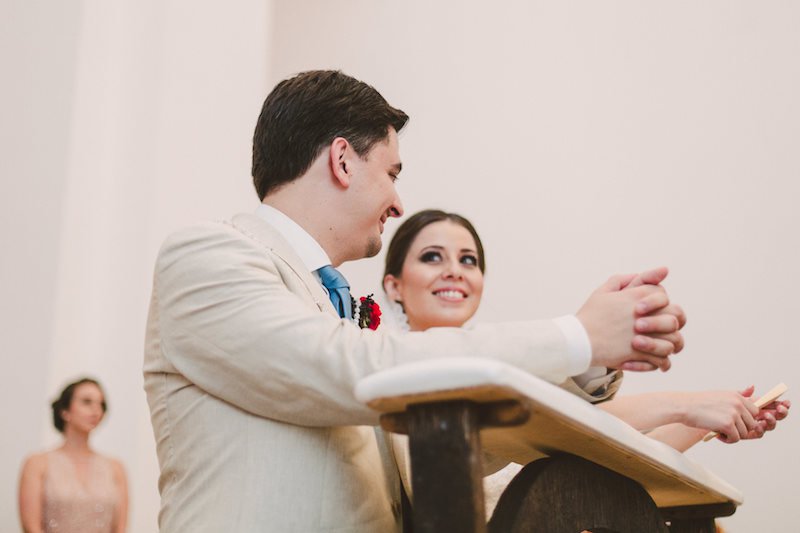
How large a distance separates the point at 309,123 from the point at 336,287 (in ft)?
1.22

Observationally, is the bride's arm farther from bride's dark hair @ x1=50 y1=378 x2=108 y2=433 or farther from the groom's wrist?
bride's dark hair @ x1=50 y1=378 x2=108 y2=433

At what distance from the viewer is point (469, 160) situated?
4.48 metres

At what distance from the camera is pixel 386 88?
487 centimetres

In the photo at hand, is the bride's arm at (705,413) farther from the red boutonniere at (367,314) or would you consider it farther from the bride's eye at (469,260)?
the bride's eye at (469,260)

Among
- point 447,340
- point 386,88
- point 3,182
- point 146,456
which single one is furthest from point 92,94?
point 447,340

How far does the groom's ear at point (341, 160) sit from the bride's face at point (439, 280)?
1.12m

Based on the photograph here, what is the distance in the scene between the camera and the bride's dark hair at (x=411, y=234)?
293cm

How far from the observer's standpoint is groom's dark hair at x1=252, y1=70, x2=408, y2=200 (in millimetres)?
1718

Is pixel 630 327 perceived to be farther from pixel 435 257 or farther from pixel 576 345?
pixel 435 257

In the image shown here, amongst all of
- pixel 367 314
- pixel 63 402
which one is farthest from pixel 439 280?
pixel 63 402

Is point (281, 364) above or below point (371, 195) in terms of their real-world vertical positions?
below

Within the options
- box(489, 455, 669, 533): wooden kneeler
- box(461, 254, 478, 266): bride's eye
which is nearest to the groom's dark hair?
box(489, 455, 669, 533): wooden kneeler

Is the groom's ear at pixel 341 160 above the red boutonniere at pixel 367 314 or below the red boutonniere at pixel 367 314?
above

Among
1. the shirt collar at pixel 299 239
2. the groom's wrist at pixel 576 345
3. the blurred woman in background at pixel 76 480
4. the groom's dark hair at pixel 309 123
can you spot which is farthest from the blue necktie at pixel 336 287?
the blurred woman in background at pixel 76 480
